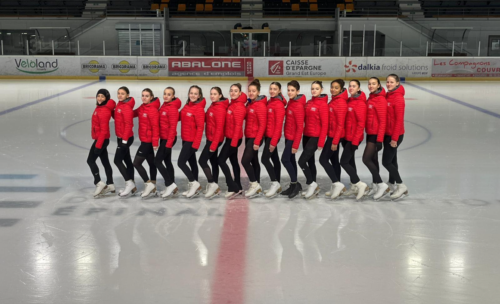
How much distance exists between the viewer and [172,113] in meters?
5.91

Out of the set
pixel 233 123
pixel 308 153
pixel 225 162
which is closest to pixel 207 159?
pixel 225 162

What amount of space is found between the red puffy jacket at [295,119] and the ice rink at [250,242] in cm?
72

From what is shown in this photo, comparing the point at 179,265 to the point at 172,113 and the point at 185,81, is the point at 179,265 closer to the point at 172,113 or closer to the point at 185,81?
the point at 172,113

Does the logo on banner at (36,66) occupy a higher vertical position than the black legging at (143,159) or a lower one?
higher

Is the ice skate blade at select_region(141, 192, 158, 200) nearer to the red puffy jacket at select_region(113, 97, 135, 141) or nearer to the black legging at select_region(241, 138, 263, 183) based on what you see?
the red puffy jacket at select_region(113, 97, 135, 141)

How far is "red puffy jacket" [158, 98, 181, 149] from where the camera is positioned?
5914 mm

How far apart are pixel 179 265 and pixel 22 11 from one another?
3048cm

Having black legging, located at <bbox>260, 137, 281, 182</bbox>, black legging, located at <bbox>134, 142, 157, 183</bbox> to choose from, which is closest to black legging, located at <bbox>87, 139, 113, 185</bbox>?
black legging, located at <bbox>134, 142, 157, 183</bbox>

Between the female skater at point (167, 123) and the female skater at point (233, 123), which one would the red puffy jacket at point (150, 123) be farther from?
the female skater at point (233, 123)

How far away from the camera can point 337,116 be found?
585cm

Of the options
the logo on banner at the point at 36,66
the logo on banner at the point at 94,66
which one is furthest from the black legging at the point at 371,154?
the logo on banner at the point at 36,66

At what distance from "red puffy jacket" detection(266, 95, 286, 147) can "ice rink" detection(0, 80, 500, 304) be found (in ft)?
2.47

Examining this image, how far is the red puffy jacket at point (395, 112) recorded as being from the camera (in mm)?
5840

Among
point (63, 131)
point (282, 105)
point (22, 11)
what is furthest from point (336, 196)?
point (22, 11)
